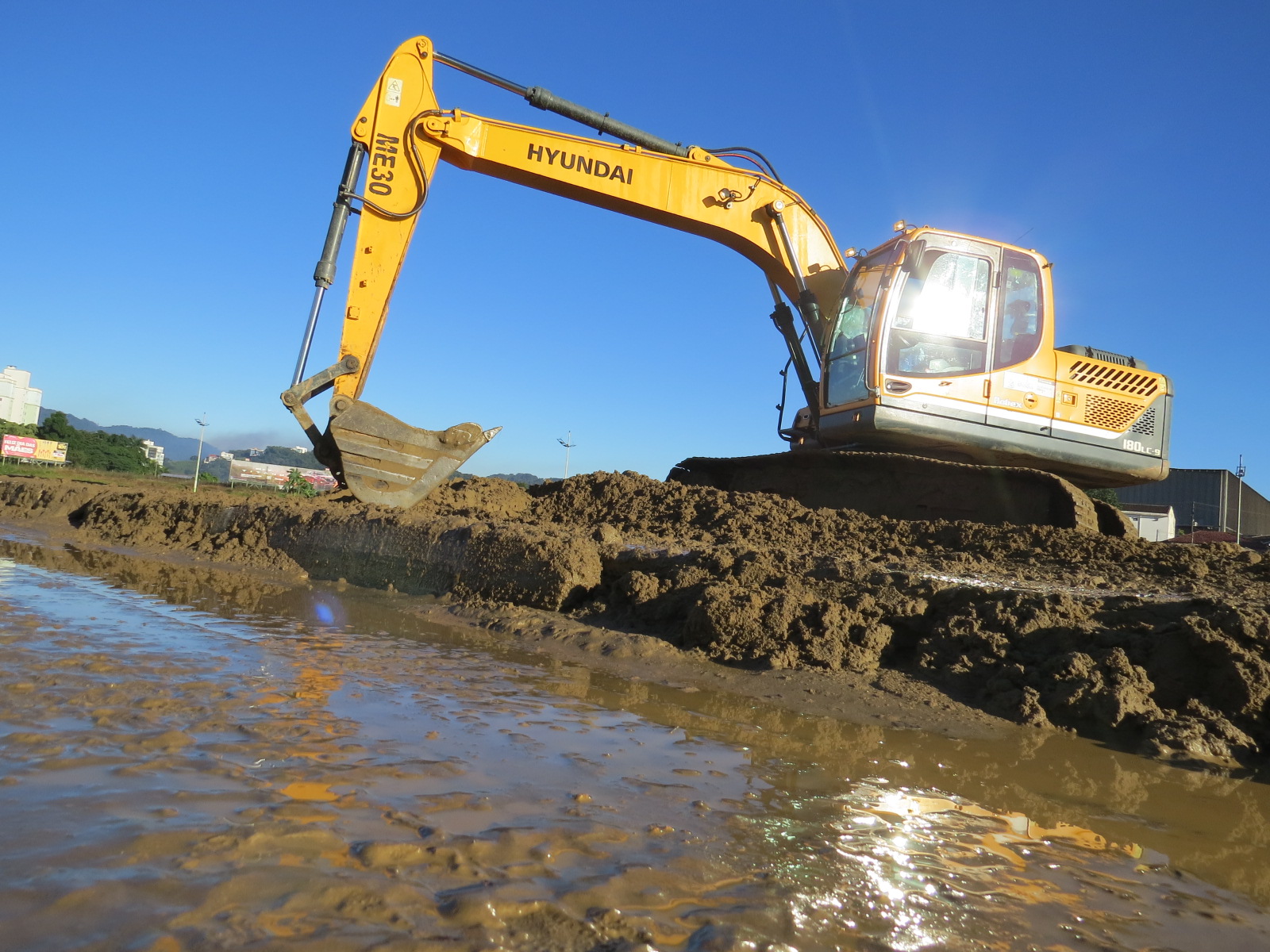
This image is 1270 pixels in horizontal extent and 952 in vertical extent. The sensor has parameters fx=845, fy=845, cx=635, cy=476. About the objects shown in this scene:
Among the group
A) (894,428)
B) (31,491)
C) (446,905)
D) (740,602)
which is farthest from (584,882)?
(31,491)

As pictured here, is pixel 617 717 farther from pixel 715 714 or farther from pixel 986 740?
pixel 986 740

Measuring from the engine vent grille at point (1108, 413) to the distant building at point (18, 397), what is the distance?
122 m

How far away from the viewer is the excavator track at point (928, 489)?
7418 millimetres

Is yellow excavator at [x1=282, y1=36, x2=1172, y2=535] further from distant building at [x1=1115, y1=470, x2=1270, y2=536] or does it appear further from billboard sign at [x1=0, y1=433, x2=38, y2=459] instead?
billboard sign at [x1=0, y1=433, x2=38, y2=459]

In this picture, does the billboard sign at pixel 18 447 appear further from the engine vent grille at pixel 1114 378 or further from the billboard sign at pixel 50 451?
the engine vent grille at pixel 1114 378

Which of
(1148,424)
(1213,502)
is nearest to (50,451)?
(1148,424)

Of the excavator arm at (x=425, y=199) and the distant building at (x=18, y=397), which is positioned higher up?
the distant building at (x=18, y=397)

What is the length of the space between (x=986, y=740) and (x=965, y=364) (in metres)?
5.15

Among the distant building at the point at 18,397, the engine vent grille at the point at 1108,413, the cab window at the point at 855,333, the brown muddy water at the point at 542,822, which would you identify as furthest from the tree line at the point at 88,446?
the brown muddy water at the point at 542,822

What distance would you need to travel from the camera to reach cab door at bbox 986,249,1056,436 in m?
8.02

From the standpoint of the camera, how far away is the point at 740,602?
16.2ft

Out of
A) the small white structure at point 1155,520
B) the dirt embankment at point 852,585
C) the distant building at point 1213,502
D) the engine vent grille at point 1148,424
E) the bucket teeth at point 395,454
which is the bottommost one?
the dirt embankment at point 852,585

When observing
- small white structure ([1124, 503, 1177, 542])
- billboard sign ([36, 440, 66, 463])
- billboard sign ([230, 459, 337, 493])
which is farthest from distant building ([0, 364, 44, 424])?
small white structure ([1124, 503, 1177, 542])

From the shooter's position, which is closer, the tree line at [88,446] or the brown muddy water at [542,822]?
the brown muddy water at [542,822]
